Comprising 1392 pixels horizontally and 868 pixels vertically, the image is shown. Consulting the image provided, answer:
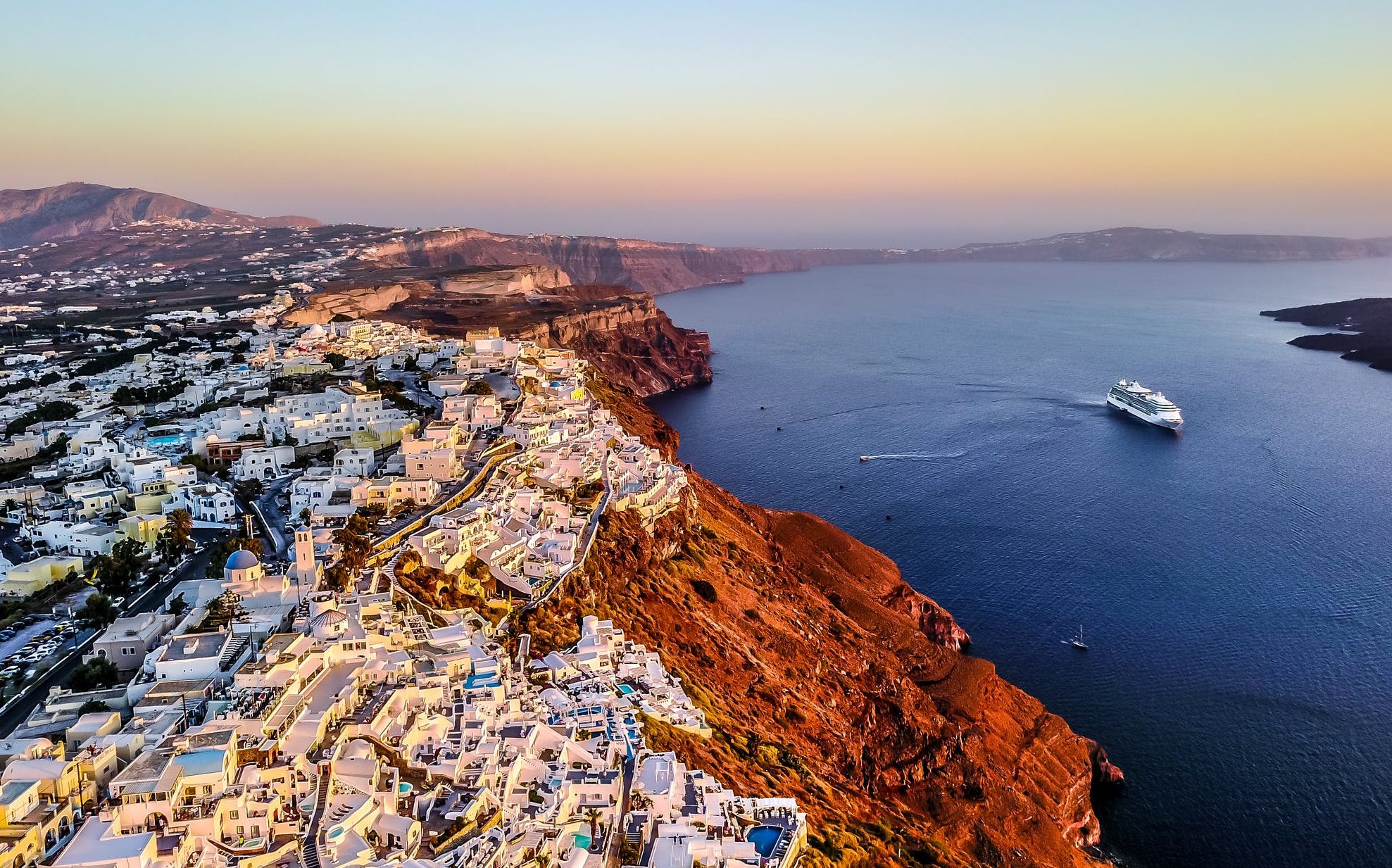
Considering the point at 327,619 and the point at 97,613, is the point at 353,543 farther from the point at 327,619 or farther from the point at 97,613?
the point at 97,613

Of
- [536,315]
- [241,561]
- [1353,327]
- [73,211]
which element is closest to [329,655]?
[241,561]

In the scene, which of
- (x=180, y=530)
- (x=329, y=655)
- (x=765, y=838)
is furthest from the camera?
(x=180, y=530)

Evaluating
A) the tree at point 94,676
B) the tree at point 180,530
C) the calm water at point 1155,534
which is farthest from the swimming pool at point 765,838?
the tree at point 180,530

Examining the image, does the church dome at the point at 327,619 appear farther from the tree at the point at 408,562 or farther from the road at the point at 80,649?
the road at the point at 80,649

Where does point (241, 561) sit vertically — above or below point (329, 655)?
above

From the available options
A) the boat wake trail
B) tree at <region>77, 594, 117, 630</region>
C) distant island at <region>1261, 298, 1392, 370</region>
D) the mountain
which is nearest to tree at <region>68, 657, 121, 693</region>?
tree at <region>77, 594, 117, 630</region>

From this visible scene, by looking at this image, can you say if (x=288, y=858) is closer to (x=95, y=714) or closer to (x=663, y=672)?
(x=95, y=714)
